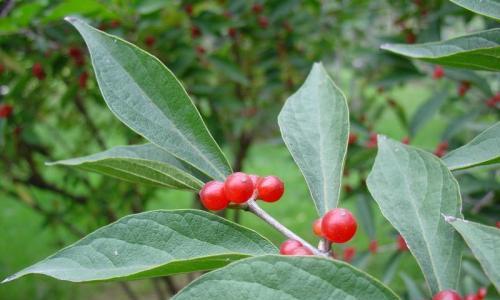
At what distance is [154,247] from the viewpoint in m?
0.68

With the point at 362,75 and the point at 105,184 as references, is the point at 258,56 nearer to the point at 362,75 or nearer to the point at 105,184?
the point at 105,184

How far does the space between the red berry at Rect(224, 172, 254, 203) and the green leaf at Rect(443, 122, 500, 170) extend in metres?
0.28

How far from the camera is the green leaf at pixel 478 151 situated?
0.76 m

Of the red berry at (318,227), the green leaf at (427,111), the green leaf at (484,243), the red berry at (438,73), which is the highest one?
the green leaf at (484,243)

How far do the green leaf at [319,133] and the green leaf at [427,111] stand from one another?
1.34 meters

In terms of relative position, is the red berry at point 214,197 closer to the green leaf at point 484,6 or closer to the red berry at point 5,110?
the green leaf at point 484,6

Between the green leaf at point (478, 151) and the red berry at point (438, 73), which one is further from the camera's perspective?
the red berry at point (438, 73)

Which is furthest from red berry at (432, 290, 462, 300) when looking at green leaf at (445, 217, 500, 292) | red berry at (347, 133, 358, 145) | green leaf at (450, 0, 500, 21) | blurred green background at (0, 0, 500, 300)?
red berry at (347, 133, 358, 145)

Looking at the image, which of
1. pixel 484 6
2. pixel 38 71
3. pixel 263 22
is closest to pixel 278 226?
pixel 484 6

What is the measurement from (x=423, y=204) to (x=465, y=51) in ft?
0.70

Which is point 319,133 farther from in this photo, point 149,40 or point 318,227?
point 149,40

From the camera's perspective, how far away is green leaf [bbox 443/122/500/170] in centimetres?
76

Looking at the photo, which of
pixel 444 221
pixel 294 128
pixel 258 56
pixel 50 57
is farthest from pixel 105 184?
pixel 444 221

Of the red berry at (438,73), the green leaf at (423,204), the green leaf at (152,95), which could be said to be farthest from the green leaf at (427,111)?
the green leaf at (152,95)
